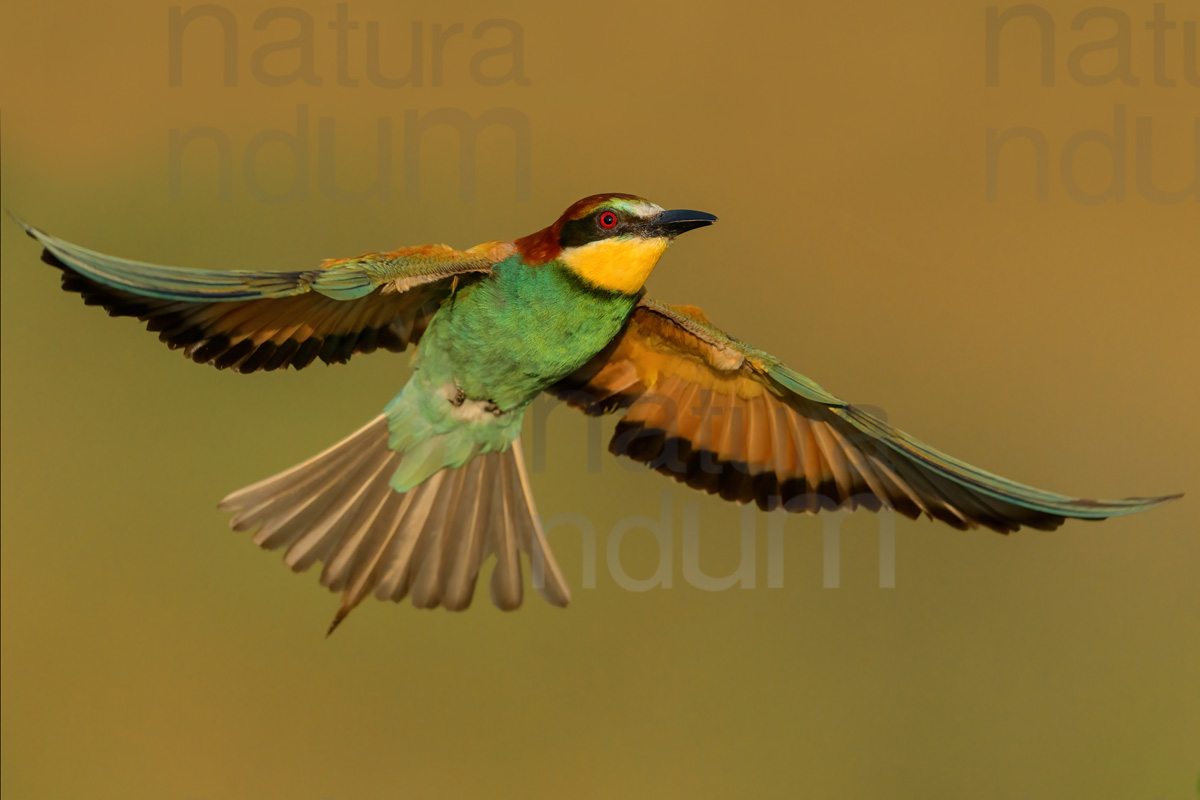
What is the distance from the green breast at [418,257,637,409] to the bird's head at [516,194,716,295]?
0.7 inches

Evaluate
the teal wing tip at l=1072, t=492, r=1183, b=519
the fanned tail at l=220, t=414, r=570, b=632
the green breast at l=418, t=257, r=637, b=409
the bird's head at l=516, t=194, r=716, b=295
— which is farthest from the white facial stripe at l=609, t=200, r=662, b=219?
the teal wing tip at l=1072, t=492, r=1183, b=519

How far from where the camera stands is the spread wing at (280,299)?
4.39 ft

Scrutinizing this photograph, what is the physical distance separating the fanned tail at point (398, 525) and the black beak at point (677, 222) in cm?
45

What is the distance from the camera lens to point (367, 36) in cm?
359

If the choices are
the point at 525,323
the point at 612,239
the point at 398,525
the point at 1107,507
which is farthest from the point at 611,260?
the point at 1107,507

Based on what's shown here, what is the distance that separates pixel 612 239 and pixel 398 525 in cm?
59

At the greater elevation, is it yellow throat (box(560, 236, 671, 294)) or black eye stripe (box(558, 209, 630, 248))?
black eye stripe (box(558, 209, 630, 248))

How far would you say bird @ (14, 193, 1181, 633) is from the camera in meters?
1.68

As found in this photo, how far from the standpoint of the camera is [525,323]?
5.86 feet

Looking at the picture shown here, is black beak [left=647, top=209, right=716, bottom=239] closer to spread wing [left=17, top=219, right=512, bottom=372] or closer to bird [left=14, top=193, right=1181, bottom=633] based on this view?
bird [left=14, top=193, right=1181, bottom=633]

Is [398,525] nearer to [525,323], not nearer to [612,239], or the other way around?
[525,323]

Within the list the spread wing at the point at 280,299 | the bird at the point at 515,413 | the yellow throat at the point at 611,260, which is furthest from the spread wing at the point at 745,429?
the spread wing at the point at 280,299

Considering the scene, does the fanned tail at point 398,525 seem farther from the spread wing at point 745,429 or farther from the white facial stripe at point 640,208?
the white facial stripe at point 640,208

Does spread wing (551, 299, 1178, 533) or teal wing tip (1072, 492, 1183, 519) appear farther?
spread wing (551, 299, 1178, 533)
